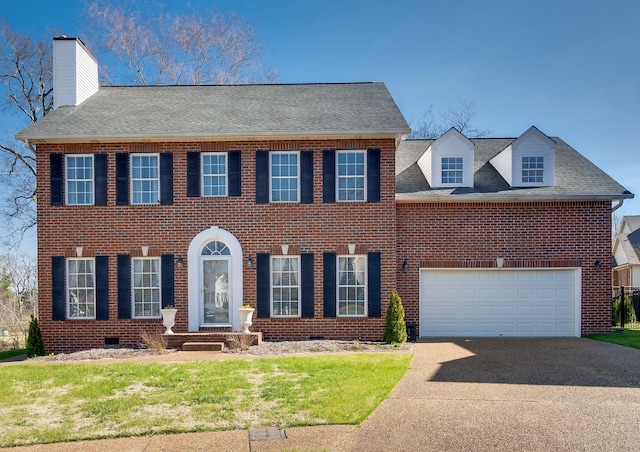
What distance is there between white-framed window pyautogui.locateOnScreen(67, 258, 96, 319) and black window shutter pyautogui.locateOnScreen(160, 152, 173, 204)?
8.96 feet

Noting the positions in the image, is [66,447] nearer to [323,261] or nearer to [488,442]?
[488,442]

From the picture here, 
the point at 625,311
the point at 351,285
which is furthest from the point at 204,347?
the point at 625,311

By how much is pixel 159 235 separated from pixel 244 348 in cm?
405

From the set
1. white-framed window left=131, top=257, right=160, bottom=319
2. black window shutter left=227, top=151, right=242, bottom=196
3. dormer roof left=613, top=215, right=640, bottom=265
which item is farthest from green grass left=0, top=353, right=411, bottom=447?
dormer roof left=613, top=215, right=640, bottom=265

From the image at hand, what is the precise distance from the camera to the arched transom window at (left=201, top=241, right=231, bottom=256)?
1314cm

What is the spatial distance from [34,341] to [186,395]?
23.5 ft

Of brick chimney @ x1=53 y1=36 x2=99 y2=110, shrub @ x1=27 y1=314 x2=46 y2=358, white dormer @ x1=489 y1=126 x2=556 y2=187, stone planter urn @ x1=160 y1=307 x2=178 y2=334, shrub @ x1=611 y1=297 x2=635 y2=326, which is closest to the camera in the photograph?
shrub @ x1=27 y1=314 x2=46 y2=358

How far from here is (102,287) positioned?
12.9 meters

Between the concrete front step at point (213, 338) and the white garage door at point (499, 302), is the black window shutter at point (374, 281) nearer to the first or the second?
the white garage door at point (499, 302)

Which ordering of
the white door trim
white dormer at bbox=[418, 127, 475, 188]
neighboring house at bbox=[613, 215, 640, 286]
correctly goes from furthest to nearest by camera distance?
neighboring house at bbox=[613, 215, 640, 286]
white dormer at bbox=[418, 127, 475, 188]
the white door trim

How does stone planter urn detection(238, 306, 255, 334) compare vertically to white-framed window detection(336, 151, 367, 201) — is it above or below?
below

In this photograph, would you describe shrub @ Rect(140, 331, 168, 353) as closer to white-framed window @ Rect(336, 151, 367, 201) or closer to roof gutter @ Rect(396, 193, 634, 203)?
white-framed window @ Rect(336, 151, 367, 201)

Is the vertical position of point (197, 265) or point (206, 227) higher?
point (206, 227)

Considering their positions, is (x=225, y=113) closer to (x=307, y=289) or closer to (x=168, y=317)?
(x=307, y=289)
